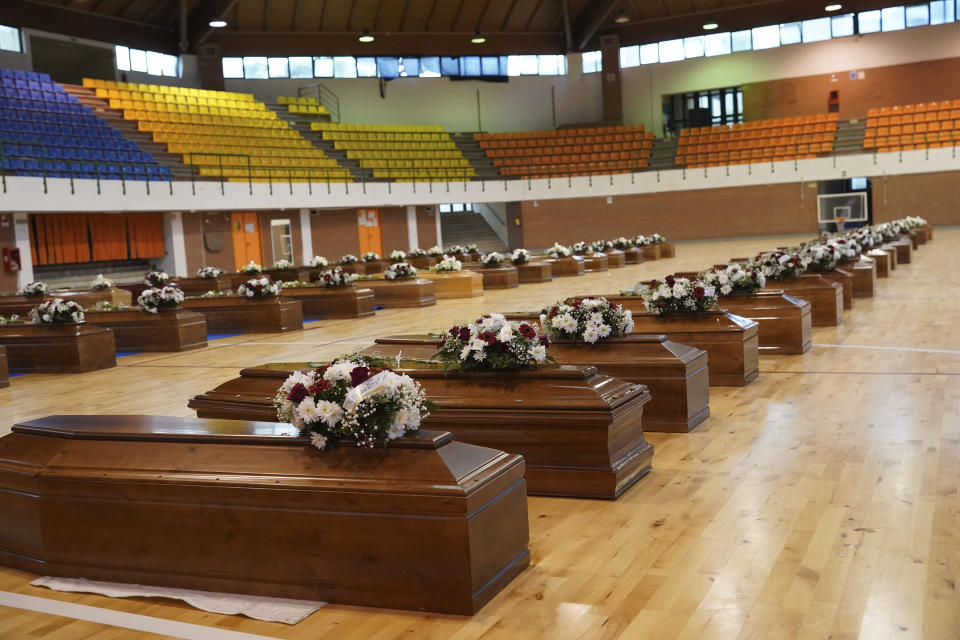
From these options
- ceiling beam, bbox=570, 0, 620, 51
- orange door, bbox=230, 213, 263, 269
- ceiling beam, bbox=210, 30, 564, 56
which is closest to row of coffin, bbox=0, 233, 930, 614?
orange door, bbox=230, 213, 263, 269

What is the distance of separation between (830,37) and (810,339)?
24918 mm

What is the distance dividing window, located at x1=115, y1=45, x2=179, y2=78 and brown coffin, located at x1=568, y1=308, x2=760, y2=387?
920 inches

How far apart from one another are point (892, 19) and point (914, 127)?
3.95m

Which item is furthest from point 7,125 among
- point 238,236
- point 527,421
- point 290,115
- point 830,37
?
point 830,37

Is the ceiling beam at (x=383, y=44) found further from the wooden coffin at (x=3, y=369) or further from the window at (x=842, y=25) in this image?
the wooden coffin at (x=3, y=369)

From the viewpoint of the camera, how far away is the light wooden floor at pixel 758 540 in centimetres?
288

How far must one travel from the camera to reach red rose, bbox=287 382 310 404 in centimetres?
334

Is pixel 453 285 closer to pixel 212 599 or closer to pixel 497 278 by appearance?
pixel 497 278

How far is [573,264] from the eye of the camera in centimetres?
A: 1983

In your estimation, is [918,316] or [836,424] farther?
[918,316]

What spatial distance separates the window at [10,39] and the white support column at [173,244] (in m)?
5.92

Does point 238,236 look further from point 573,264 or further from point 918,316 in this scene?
point 918,316

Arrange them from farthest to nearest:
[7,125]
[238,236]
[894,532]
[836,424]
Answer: [238,236]
[7,125]
[836,424]
[894,532]

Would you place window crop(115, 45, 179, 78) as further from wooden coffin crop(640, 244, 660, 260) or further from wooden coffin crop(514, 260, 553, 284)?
wooden coffin crop(640, 244, 660, 260)
